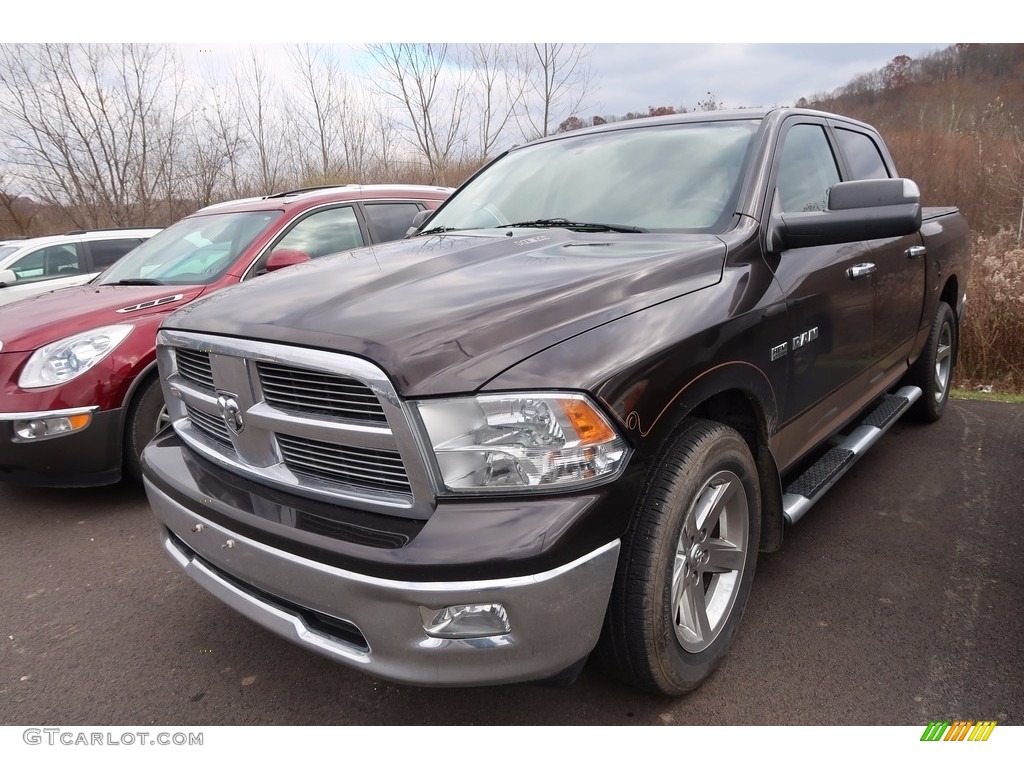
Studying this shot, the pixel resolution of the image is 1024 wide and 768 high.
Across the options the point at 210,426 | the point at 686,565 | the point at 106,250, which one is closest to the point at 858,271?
the point at 686,565

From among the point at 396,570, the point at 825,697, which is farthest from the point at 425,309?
the point at 825,697

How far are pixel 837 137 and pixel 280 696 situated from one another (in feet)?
12.0

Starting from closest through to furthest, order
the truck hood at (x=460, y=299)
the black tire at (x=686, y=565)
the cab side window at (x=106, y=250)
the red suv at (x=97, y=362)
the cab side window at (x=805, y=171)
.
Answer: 1. the truck hood at (x=460, y=299)
2. the black tire at (x=686, y=565)
3. the cab side window at (x=805, y=171)
4. the red suv at (x=97, y=362)
5. the cab side window at (x=106, y=250)

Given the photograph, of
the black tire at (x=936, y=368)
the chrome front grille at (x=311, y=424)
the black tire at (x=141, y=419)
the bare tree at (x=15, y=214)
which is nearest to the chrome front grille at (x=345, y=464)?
the chrome front grille at (x=311, y=424)

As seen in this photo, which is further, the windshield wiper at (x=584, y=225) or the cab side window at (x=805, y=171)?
the cab side window at (x=805, y=171)

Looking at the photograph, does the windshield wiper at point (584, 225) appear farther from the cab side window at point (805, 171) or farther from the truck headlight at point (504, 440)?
the truck headlight at point (504, 440)

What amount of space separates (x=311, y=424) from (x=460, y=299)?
0.55m

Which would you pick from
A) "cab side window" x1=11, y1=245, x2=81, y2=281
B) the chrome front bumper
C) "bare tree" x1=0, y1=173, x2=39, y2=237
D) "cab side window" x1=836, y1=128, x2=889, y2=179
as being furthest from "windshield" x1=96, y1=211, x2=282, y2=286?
"bare tree" x1=0, y1=173, x2=39, y2=237

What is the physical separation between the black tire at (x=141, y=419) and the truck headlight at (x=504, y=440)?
2666 mm

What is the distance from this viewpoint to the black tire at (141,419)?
366 cm

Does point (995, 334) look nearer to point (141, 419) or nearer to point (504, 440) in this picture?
point (504, 440)

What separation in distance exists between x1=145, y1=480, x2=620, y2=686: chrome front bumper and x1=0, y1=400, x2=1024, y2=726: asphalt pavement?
0.54 m

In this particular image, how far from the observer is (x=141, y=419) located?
12.1 feet

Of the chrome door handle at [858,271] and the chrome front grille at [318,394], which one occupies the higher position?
the chrome door handle at [858,271]
